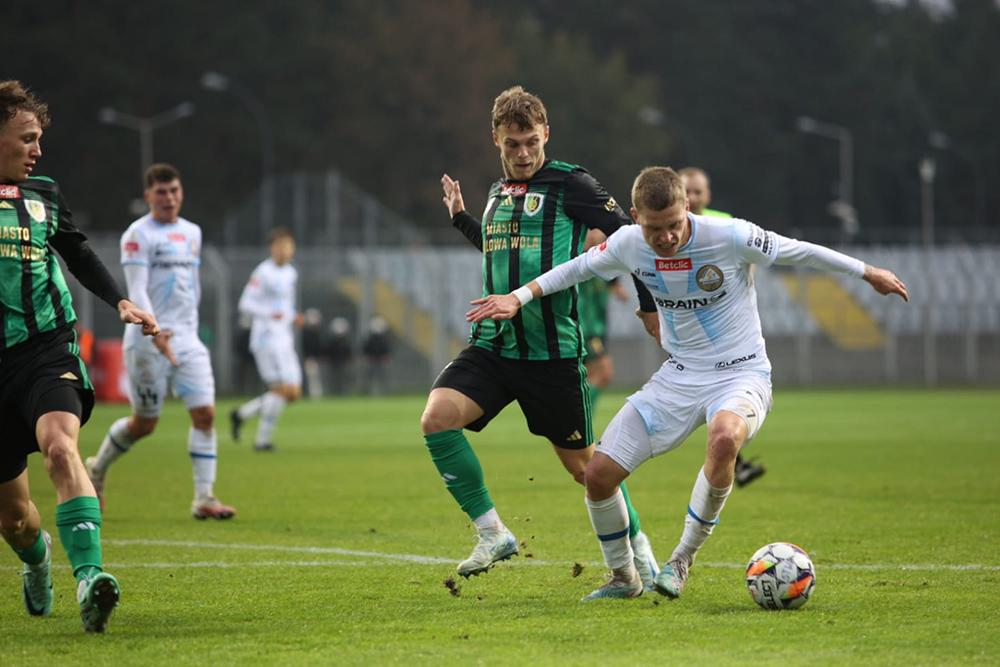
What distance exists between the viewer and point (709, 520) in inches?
299

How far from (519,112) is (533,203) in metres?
0.47

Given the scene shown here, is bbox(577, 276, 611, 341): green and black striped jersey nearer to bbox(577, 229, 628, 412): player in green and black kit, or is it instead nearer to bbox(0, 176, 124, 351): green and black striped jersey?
bbox(577, 229, 628, 412): player in green and black kit

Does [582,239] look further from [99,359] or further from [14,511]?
[99,359]

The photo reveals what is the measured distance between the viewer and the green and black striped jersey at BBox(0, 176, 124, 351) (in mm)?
7094

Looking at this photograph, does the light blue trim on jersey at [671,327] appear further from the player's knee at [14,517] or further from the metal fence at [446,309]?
the metal fence at [446,309]

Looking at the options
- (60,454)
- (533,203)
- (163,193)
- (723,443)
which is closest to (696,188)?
(163,193)

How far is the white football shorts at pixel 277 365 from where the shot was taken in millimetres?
19312

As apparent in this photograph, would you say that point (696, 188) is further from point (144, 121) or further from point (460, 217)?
point (144, 121)

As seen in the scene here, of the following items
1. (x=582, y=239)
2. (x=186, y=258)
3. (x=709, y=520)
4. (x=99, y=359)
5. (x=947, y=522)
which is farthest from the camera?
(x=99, y=359)

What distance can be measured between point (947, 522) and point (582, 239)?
396cm

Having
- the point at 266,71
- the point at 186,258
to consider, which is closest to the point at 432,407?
the point at 186,258

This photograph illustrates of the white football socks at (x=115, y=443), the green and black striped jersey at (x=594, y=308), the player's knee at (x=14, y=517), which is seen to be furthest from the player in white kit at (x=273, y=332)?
the player's knee at (x=14, y=517)

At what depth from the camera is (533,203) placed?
819 centimetres

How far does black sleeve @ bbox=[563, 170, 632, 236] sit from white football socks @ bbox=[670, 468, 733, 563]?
4.50 ft
